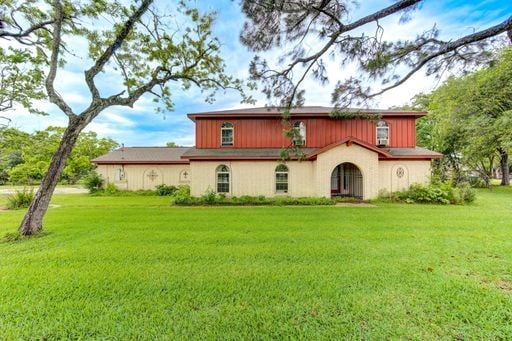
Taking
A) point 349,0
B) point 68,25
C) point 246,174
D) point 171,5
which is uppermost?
point 171,5

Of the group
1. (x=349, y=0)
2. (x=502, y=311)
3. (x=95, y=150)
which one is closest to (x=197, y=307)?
(x=502, y=311)

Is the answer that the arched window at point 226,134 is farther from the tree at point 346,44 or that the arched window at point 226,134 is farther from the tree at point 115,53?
the tree at point 346,44

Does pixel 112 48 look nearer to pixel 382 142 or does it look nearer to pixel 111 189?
pixel 111 189

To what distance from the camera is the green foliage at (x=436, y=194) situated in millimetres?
11805

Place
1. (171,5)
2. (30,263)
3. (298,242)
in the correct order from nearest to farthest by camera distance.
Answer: (30,263)
(298,242)
(171,5)

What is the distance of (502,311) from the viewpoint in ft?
9.96

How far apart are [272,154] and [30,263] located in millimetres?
10949

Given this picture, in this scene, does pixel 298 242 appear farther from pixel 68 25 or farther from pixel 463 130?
pixel 463 130

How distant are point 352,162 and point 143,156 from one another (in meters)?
17.3

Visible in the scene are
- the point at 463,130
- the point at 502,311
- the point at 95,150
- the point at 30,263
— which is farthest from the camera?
the point at 95,150

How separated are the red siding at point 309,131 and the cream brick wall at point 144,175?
5997mm

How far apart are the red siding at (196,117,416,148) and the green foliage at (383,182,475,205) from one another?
340 centimetres

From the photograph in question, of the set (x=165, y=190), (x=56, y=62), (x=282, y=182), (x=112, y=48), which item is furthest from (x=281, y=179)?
(x=56, y=62)

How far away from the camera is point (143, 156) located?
20.4 metres
